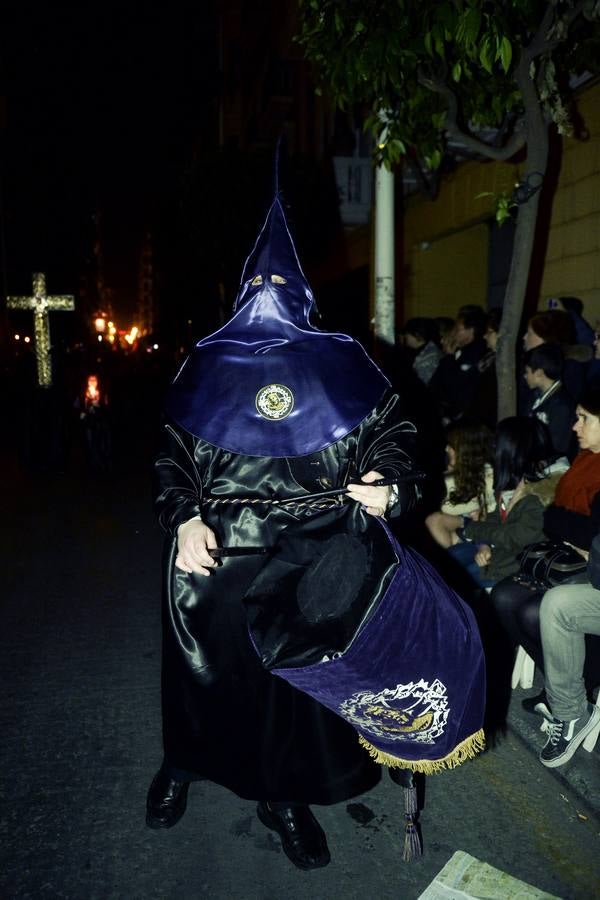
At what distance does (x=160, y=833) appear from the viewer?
9.47ft

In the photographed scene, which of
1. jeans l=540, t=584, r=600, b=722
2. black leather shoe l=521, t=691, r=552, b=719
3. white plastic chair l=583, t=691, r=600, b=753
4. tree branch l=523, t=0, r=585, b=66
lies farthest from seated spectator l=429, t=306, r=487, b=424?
white plastic chair l=583, t=691, r=600, b=753

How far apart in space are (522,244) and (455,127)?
3.52ft

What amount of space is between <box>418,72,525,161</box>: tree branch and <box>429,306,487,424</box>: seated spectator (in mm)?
1667

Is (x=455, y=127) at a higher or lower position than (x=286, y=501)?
higher

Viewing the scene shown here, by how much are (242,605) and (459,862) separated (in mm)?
1222

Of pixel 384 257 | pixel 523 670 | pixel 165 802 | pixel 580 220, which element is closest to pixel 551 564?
pixel 523 670

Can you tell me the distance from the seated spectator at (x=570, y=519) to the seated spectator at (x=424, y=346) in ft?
11.9

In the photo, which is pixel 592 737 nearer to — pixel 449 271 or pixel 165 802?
Answer: pixel 165 802

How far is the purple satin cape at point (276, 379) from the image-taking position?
2590 millimetres

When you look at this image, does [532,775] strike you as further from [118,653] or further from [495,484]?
[118,653]

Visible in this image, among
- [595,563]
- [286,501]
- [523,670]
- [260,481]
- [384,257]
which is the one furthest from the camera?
[384,257]

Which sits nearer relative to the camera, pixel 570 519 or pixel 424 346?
pixel 570 519

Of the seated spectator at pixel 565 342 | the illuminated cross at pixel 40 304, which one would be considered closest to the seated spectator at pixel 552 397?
the seated spectator at pixel 565 342

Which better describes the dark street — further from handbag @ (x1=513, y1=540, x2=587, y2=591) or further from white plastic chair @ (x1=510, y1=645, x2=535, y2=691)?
handbag @ (x1=513, y1=540, x2=587, y2=591)
